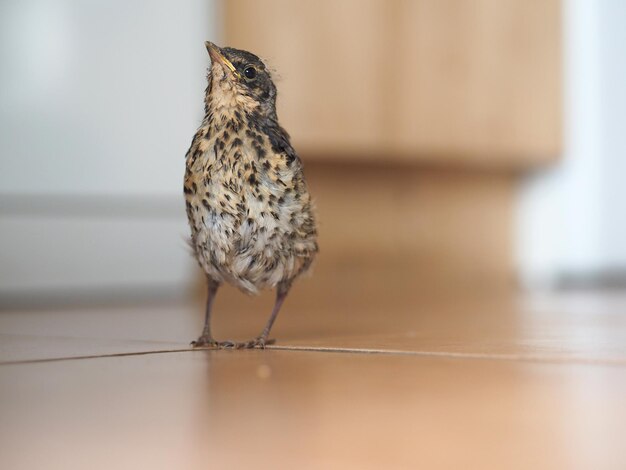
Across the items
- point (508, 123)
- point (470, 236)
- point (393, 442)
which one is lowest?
point (393, 442)

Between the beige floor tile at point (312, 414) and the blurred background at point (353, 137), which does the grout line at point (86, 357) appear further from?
the blurred background at point (353, 137)

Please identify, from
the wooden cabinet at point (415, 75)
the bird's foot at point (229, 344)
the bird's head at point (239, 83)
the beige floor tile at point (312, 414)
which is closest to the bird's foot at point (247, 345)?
the bird's foot at point (229, 344)

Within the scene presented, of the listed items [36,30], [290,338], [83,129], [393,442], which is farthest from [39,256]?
[393,442]

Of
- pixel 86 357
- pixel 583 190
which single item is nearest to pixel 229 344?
pixel 86 357

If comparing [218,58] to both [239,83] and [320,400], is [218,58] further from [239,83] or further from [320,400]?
[320,400]

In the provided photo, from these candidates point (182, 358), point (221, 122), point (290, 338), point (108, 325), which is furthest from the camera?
point (108, 325)

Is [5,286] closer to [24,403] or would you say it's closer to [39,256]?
[39,256]

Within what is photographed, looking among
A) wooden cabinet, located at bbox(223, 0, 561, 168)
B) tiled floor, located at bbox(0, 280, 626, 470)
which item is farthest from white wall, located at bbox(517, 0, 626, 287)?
tiled floor, located at bbox(0, 280, 626, 470)
